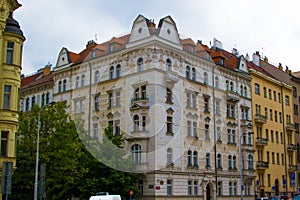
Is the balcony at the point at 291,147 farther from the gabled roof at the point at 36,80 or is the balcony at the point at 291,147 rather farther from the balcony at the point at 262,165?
the gabled roof at the point at 36,80

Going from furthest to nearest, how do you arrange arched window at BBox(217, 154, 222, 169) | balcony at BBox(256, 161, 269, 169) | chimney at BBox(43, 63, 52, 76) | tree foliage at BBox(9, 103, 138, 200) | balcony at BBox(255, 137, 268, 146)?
chimney at BBox(43, 63, 52, 76) → balcony at BBox(255, 137, 268, 146) → balcony at BBox(256, 161, 269, 169) → arched window at BBox(217, 154, 222, 169) → tree foliage at BBox(9, 103, 138, 200)

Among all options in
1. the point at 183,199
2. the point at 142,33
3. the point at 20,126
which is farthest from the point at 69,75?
the point at 142,33

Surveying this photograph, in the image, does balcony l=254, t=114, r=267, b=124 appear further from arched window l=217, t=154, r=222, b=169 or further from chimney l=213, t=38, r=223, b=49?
arched window l=217, t=154, r=222, b=169

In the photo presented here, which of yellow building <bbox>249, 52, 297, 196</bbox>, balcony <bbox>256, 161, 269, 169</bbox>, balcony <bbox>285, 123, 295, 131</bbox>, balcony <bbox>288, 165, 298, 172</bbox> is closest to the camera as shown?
balcony <bbox>256, 161, 269, 169</bbox>

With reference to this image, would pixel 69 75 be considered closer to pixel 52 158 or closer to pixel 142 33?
pixel 52 158

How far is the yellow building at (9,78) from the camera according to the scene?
30172mm

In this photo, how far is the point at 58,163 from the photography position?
3372cm

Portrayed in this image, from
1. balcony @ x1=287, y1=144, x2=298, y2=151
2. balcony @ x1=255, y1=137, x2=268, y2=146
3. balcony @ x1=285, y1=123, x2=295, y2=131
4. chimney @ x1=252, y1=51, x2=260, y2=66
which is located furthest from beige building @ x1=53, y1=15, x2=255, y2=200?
balcony @ x1=287, y1=144, x2=298, y2=151

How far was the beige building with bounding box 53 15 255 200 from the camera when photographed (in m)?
18.2

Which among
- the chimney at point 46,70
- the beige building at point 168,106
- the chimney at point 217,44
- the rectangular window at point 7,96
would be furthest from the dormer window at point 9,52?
the chimney at point 217,44

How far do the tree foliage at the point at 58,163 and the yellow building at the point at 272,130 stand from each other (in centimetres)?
2477

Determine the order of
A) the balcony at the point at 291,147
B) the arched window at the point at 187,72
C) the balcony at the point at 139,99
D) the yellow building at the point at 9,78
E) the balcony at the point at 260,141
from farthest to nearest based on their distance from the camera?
the balcony at the point at 291,147, the balcony at the point at 260,141, the yellow building at the point at 9,78, the arched window at the point at 187,72, the balcony at the point at 139,99

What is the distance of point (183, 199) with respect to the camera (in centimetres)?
4253

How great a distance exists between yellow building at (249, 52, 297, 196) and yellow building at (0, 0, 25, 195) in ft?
110
